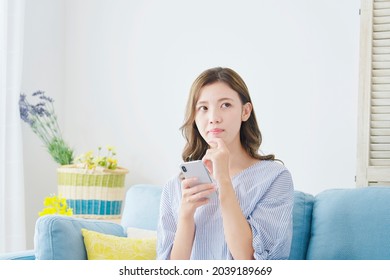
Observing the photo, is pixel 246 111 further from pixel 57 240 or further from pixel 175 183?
pixel 57 240

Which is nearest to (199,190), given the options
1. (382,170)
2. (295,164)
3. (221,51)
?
(382,170)

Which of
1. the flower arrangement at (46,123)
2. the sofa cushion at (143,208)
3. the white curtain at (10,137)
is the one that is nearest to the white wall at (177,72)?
the flower arrangement at (46,123)

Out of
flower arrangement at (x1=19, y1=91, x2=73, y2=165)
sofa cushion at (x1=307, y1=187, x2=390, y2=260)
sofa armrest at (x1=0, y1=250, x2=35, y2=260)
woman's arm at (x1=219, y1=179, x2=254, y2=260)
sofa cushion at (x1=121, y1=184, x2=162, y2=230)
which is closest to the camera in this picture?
woman's arm at (x1=219, y1=179, x2=254, y2=260)

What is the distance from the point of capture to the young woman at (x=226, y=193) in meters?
1.83

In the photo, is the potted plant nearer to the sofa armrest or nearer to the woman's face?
the sofa armrest

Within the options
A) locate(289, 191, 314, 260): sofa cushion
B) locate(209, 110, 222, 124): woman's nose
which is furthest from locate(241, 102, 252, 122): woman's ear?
locate(289, 191, 314, 260): sofa cushion

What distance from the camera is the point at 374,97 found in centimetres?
306

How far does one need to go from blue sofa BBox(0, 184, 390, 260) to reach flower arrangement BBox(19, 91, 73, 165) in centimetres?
141

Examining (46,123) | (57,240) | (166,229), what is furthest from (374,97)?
(46,123)

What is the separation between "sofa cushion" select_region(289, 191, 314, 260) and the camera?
223 cm

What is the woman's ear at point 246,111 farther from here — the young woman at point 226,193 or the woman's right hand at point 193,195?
the woman's right hand at point 193,195

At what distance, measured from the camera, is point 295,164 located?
347 cm

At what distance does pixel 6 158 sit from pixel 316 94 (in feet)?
5.47

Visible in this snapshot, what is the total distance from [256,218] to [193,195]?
189mm
